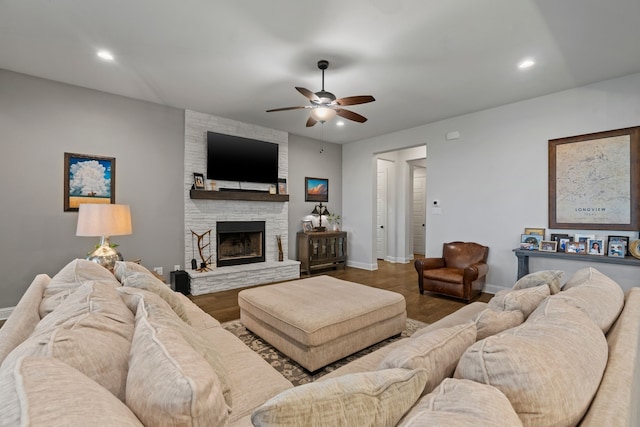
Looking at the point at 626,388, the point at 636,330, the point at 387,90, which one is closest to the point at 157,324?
the point at 626,388

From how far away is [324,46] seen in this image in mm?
2674

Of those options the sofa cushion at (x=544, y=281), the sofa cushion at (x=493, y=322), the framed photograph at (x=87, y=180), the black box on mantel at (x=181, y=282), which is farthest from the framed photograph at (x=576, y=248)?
the framed photograph at (x=87, y=180)

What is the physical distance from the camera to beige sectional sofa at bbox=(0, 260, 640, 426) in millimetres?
553

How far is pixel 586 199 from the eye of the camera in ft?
11.5

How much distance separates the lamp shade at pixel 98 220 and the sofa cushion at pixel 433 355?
2.90m

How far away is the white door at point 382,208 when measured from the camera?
7.21 m

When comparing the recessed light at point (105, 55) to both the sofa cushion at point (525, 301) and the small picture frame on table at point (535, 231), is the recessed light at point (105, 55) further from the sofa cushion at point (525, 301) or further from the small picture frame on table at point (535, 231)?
the small picture frame on table at point (535, 231)

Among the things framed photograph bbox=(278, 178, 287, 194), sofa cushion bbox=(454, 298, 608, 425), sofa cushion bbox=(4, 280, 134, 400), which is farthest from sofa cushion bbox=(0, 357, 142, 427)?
framed photograph bbox=(278, 178, 287, 194)

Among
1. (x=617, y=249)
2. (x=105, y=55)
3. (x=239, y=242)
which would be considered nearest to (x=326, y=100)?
(x=105, y=55)

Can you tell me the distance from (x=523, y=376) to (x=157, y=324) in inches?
41.0

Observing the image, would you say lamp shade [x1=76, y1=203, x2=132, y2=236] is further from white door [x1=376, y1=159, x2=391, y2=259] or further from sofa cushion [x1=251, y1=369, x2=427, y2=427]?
white door [x1=376, y1=159, x2=391, y2=259]

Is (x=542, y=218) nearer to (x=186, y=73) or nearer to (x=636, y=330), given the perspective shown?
(x=636, y=330)

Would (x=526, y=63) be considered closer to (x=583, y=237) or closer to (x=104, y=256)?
(x=583, y=237)

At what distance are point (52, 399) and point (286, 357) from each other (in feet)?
6.67
